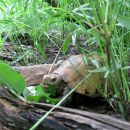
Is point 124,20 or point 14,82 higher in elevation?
point 124,20

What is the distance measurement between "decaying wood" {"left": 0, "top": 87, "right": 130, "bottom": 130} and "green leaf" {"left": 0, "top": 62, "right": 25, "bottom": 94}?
27mm

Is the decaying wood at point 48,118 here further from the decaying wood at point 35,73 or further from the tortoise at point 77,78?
the decaying wood at point 35,73

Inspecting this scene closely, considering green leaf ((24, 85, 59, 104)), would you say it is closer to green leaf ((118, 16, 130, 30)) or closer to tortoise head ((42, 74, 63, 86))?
tortoise head ((42, 74, 63, 86))

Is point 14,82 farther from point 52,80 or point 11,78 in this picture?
point 52,80

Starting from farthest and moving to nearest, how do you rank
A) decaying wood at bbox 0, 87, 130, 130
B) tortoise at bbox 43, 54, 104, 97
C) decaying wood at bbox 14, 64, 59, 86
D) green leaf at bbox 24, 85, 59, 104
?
decaying wood at bbox 14, 64, 59, 86, tortoise at bbox 43, 54, 104, 97, green leaf at bbox 24, 85, 59, 104, decaying wood at bbox 0, 87, 130, 130

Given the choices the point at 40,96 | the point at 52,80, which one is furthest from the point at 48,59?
the point at 40,96

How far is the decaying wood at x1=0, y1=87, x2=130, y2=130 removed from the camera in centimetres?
66

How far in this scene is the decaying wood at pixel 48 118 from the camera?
2.16ft

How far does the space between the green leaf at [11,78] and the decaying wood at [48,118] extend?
1.0 inches

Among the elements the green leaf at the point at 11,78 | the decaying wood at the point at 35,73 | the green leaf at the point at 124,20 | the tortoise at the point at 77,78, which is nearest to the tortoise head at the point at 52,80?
the tortoise at the point at 77,78

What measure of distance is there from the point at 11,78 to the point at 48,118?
0.13 metres

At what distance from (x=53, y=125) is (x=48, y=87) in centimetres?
28

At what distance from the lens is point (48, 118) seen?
70 cm

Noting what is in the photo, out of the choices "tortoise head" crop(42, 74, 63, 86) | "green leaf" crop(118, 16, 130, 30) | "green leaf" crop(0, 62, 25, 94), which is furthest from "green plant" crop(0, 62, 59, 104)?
"green leaf" crop(118, 16, 130, 30)
